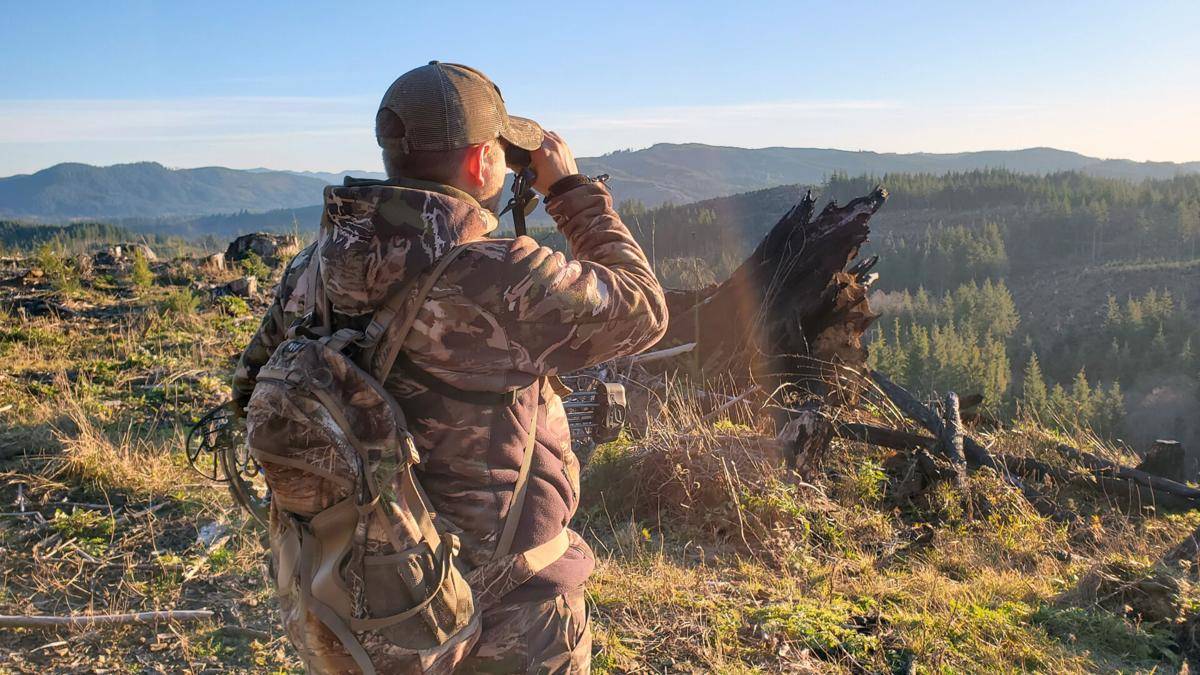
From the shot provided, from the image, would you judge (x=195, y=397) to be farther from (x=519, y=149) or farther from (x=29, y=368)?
(x=519, y=149)

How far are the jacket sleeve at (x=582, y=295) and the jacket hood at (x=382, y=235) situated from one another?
18cm

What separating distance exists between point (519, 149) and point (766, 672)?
2573 mm

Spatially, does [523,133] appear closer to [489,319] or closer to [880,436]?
[489,319]

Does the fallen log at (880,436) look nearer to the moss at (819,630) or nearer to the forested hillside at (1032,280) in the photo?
the moss at (819,630)

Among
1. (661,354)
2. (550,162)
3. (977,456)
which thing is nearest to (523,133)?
(550,162)

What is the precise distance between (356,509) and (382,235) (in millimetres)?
609

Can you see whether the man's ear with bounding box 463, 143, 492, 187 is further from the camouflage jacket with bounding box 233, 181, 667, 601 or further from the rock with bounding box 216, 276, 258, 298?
the rock with bounding box 216, 276, 258, 298

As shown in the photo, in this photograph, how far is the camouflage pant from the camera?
206 centimetres

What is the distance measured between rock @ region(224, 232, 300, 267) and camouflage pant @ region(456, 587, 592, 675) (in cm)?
998

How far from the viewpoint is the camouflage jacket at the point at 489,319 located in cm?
186

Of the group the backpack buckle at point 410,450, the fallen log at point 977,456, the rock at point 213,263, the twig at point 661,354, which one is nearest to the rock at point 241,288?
the rock at point 213,263

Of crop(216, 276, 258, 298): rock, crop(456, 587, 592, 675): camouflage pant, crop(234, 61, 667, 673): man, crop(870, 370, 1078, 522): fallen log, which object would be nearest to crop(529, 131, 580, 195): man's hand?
crop(234, 61, 667, 673): man

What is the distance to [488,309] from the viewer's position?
6.16 feet

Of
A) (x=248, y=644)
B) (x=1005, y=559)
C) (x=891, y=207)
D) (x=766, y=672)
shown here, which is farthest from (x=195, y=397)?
(x=891, y=207)
